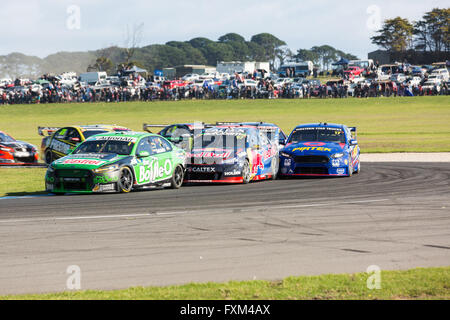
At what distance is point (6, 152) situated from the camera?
22.9 metres

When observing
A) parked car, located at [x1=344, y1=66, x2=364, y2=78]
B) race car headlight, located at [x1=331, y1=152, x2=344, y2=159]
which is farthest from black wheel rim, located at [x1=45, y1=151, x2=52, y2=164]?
parked car, located at [x1=344, y1=66, x2=364, y2=78]

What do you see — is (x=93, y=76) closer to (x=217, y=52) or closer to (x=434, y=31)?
(x=434, y=31)

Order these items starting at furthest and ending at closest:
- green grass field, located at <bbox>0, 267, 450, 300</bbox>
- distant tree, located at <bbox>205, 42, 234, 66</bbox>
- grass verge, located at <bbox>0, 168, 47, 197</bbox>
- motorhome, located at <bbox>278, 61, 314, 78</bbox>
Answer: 1. distant tree, located at <bbox>205, 42, 234, 66</bbox>
2. motorhome, located at <bbox>278, 61, 314, 78</bbox>
3. grass verge, located at <bbox>0, 168, 47, 197</bbox>
4. green grass field, located at <bbox>0, 267, 450, 300</bbox>

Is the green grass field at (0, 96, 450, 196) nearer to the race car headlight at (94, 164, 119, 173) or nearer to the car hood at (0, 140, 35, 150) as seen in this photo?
the car hood at (0, 140, 35, 150)

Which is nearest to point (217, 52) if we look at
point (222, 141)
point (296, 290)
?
point (222, 141)

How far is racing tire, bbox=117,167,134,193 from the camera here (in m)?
14.7

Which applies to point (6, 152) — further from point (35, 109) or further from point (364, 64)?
point (364, 64)

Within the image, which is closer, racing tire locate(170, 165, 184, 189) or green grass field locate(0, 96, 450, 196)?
racing tire locate(170, 165, 184, 189)

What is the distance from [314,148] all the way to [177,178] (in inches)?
154

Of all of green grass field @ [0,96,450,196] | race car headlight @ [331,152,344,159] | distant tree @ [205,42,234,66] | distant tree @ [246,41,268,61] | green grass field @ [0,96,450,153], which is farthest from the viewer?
distant tree @ [246,41,268,61]

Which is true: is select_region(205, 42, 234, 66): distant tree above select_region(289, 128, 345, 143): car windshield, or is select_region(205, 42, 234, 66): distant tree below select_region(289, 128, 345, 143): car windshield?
above

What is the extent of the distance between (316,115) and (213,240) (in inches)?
1588

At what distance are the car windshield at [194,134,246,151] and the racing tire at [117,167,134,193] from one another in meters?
2.90


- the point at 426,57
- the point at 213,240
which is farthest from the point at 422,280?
the point at 426,57
